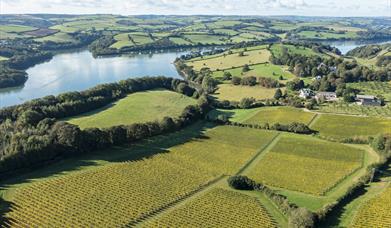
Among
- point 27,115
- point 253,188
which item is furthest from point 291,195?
point 27,115

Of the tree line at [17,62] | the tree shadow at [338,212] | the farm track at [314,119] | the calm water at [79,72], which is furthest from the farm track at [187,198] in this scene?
the tree line at [17,62]

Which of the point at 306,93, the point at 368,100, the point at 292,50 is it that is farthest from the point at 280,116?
the point at 292,50

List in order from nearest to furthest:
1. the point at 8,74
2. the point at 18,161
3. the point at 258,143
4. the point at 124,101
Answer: the point at 18,161 < the point at 258,143 < the point at 124,101 < the point at 8,74

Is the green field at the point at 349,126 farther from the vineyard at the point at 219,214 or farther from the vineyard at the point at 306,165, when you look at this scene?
the vineyard at the point at 219,214

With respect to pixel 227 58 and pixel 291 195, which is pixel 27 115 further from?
pixel 227 58

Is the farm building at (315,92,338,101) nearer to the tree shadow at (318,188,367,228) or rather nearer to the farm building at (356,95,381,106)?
the farm building at (356,95,381,106)

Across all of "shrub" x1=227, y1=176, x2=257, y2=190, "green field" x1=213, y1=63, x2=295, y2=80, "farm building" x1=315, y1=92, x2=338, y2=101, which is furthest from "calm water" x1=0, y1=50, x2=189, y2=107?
"shrub" x1=227, y1=176, x2=257, y2=190
